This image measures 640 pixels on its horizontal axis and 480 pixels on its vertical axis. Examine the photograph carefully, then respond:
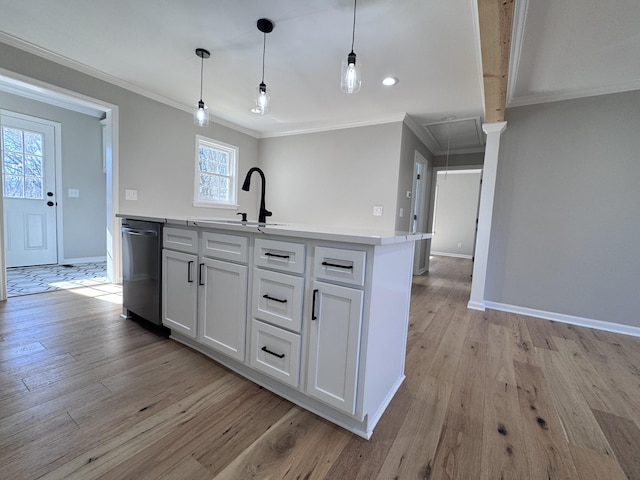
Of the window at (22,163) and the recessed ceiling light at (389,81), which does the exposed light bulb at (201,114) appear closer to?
the recessed ceiling light at (389,81)

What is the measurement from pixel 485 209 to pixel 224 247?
9.39 feet

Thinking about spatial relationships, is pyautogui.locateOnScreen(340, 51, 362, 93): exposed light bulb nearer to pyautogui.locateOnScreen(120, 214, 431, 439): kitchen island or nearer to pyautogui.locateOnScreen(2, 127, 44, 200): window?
pyautogui.locateOnScreen(120, 214, 431, 439): kitchen island

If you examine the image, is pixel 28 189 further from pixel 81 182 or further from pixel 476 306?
pixel 476 306

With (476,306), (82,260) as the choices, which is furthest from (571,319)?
(82,260)

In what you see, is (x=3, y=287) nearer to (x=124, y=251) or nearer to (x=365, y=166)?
(x=124, y=251)

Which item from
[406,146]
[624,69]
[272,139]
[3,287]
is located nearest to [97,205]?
[3,287]

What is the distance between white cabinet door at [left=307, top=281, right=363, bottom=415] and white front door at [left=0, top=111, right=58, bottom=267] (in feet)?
16.3

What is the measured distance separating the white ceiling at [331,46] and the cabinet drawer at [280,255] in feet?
5.37

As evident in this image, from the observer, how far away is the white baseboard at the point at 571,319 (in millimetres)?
2639

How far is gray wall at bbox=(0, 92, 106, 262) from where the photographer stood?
4211mm

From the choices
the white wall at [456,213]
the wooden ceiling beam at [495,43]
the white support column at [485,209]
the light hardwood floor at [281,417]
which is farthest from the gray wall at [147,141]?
the white wall at [456,213]

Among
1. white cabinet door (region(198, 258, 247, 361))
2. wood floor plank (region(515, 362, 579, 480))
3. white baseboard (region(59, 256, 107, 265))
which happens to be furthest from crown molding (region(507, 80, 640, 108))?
white baseboard (region(59, 256, 107, 265))

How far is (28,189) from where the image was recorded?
3939 millimetres

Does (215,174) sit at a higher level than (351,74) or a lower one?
lower
